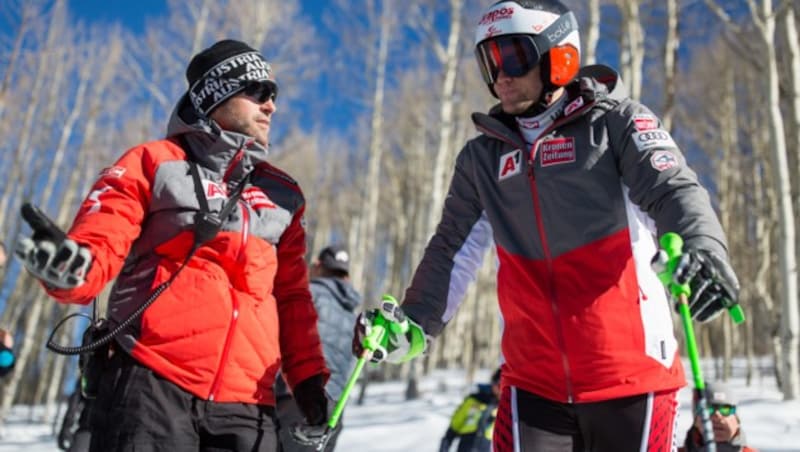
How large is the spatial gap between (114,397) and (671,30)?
42.4ft

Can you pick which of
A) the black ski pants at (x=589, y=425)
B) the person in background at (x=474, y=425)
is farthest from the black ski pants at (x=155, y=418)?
the person in background at (x=474, y=425)

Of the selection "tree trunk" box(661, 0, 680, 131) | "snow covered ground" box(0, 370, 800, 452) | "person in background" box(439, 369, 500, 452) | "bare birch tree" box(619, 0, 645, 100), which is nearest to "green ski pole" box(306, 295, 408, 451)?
"snow covered ground" box(0, 370, 800, 452)

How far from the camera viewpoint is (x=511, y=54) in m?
2.47

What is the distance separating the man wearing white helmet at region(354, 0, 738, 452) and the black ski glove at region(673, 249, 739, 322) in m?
0.12

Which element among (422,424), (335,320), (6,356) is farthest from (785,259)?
(6,356)

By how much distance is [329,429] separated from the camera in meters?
2.32

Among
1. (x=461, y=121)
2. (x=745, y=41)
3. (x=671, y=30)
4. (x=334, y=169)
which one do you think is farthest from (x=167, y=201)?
(x=334, y=169)

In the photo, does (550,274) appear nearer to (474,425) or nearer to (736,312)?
(736,312)

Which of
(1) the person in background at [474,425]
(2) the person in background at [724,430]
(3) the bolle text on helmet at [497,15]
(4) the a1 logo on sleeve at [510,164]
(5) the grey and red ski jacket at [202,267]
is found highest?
(3) the bolle text on helmet at [497,15]

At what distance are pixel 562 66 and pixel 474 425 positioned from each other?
14.1 ft

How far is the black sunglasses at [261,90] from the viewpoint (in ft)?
8.48

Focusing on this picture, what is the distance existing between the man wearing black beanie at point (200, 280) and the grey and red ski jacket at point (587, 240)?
481 millimetres

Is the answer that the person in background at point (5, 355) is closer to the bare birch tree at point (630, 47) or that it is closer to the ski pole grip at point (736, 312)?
the ski pole grip at point (736, 312)

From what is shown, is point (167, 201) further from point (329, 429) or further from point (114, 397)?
point (329, 429)
